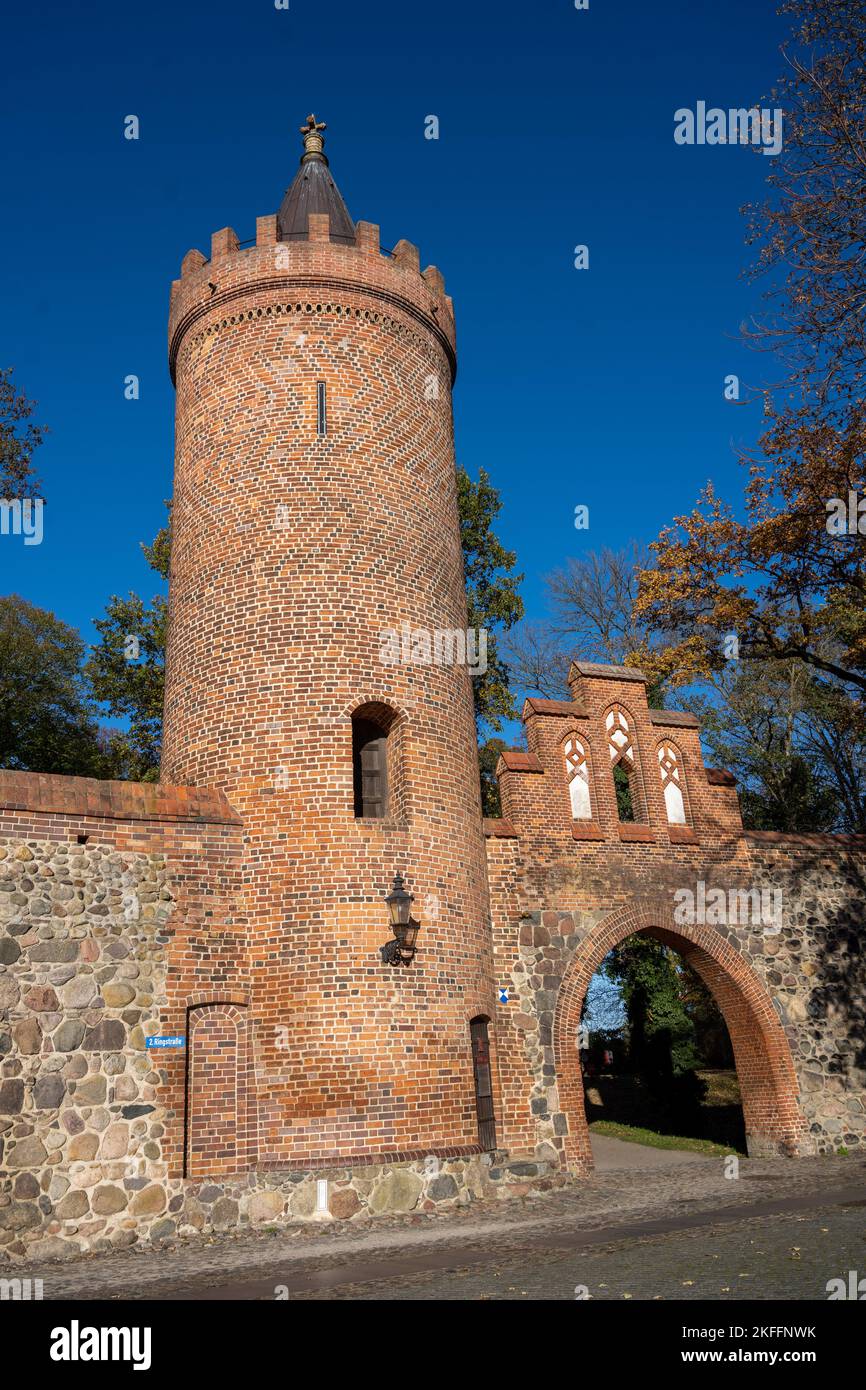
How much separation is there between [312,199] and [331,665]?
858 cm

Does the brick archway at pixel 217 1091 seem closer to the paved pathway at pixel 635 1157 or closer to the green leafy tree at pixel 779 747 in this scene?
the paved pathway at pixel 635 1157

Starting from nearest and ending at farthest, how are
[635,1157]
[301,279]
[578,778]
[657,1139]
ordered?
[301,279] → [578,778] → [635,1157] → [657,1139]

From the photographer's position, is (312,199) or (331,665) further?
(312,199)

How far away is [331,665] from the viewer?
12602 mm

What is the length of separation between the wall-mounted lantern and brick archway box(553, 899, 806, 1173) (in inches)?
126

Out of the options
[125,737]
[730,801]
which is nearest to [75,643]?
[125,737]

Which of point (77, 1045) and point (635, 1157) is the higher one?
point (77, 1045)

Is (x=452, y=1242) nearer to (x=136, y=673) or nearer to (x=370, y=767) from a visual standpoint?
(x=370, y=767)

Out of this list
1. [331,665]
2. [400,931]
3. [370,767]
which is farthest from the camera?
[370,767]

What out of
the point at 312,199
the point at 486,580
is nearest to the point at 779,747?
the point at 486,580

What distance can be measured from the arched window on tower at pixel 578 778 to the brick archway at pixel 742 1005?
155 centimetres

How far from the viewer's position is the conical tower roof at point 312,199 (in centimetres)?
1564

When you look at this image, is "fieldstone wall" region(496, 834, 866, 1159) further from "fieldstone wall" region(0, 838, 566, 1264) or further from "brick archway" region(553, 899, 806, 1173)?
"fieldstone wall" region(0, 838, 566, 1264)

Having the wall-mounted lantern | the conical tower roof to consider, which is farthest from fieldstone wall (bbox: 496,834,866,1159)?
the conical tower roof
